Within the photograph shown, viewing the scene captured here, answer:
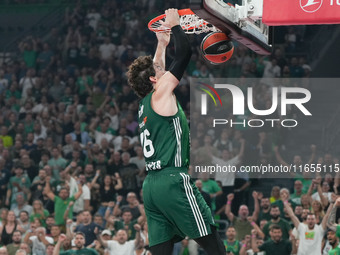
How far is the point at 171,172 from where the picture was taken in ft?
21.9

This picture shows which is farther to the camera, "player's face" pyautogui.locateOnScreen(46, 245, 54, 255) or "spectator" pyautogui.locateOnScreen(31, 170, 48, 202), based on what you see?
"spectator" pyautogui.locateOnScreen(31, 170, 48, 202)

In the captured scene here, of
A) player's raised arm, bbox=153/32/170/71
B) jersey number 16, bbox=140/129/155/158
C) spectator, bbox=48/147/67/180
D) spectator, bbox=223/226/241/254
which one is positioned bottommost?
spectator, bbox=223/226/241/254

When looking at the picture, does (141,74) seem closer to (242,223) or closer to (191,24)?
(191,24)

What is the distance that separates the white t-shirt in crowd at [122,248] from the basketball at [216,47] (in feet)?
20.7

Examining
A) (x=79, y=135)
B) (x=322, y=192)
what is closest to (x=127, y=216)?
(x=322, y=192)

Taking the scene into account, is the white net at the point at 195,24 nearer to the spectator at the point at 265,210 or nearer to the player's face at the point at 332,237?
the player's face at the point at 332,237

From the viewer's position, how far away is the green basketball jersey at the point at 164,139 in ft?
22.0

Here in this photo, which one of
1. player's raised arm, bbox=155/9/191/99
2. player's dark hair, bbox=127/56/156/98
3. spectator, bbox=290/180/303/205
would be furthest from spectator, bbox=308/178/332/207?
player's raised arm, bbox=155/9/191/99

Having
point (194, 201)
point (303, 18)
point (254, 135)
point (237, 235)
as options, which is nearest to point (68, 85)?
point (254, 135)

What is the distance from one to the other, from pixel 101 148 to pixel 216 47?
30.3 feet

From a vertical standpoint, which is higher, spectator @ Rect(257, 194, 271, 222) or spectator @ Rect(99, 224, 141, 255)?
spectator @ Rect(257, 194, 271, 222)

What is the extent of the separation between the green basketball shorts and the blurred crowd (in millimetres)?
6400

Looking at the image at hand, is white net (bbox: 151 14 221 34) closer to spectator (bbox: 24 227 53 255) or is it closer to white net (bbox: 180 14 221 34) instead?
white net (bbox: 180 14 221 34)

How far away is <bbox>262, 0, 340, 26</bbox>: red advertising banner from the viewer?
8086mm
